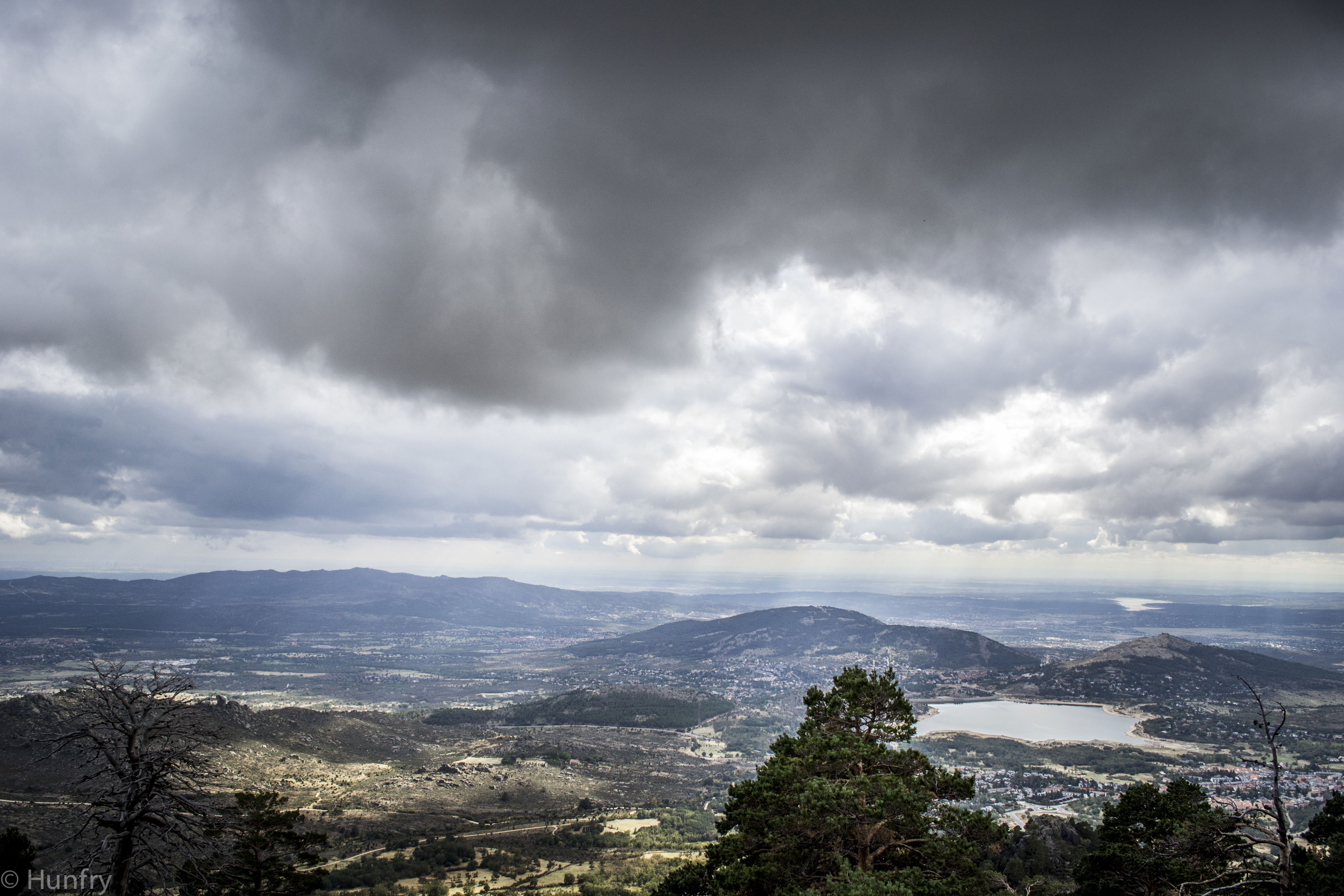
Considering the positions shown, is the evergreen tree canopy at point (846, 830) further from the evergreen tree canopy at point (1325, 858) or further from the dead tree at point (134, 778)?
the dead tree at point (134, 778)

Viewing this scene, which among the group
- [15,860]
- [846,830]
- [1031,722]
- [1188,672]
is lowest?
[1031,722]

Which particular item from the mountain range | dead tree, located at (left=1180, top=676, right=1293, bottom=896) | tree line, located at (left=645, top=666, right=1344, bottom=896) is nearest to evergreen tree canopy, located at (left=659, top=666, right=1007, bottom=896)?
tree line, located at (left=645, top=666, right=1344, bottom=896)

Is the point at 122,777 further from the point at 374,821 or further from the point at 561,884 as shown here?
the point at 374,821

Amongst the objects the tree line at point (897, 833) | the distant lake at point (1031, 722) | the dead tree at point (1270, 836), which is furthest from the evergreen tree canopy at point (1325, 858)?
the distant lake at point (1031, 722)

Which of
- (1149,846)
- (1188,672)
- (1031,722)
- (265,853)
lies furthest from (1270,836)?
(1188,672)

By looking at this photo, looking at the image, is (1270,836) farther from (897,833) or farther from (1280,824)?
(897,833)

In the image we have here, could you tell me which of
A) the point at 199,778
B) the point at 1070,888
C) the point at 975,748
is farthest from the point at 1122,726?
the point at 199,778

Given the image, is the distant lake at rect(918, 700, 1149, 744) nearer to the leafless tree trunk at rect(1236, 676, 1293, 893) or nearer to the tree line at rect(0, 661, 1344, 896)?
the tree line at rect(0, 661, 1344, 896)
